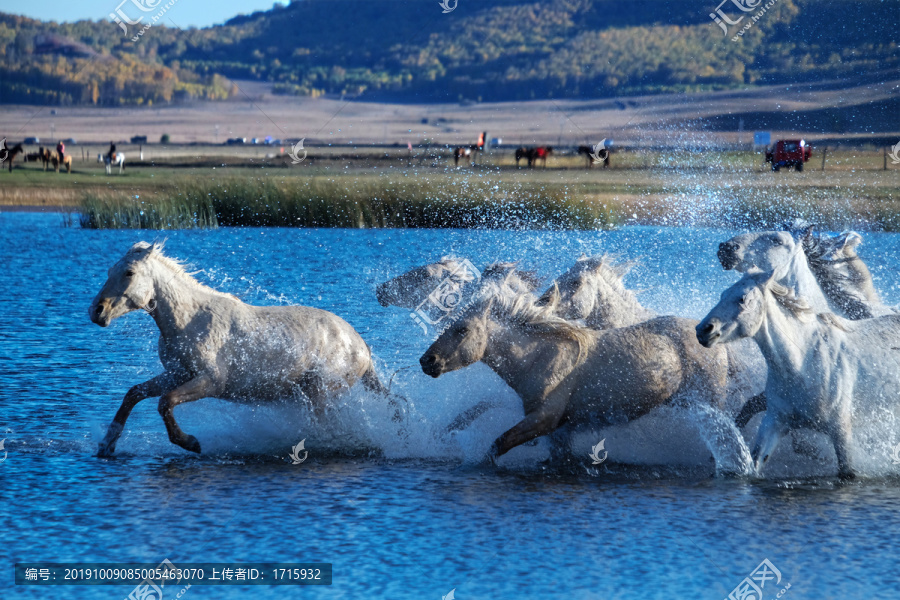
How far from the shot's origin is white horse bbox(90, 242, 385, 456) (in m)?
7.99

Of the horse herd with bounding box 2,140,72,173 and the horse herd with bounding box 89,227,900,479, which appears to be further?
the horse herd with bounding box 2,140,72,173

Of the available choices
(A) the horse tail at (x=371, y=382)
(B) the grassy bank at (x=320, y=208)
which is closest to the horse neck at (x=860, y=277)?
(A) the horse tail at (x=371, y=382)

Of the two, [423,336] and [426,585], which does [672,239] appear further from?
[426,585]

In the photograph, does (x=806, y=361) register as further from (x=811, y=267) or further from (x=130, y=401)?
(x=130, y=401)

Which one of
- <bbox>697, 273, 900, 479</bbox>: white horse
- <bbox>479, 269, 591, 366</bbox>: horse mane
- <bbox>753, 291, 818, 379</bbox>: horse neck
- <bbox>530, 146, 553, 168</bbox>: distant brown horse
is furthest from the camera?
<bbox>530, 146, 553, 168</bbox>: distant brown horse

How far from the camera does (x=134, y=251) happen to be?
8.09 metres

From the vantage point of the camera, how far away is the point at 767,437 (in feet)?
23.7

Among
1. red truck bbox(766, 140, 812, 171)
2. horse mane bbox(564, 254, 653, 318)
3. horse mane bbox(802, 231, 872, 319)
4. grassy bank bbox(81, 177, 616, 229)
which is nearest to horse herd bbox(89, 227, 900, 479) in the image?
horse mane bbox(802, 231, 872, 319)

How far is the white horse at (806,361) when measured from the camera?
6.88 metres

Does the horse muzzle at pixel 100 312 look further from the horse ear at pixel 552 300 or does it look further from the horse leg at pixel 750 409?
the horse leg at pixel 750 409

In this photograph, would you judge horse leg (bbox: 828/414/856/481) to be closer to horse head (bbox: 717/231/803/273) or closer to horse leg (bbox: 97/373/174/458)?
horse head (bbox: 717/231/803/273)

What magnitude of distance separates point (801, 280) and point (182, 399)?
14.9 ft

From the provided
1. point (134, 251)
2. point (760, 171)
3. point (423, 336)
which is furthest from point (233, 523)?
point (760, 171)

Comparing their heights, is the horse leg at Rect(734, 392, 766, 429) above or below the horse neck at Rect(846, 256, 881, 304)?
below
